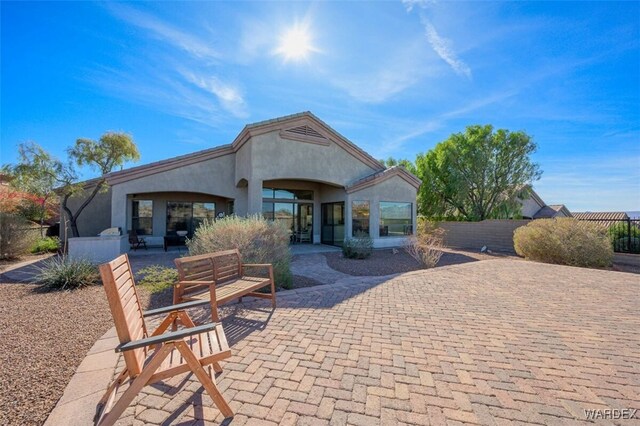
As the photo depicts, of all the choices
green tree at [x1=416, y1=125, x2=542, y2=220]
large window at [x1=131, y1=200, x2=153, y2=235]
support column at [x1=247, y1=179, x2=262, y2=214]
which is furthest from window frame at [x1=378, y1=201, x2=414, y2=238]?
large window at [x1=131, y1=200, x2=153, y2=235]

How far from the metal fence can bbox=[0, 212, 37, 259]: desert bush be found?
77.5 feet

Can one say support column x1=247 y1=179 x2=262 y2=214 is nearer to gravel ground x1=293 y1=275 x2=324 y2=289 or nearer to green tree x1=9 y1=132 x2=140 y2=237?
gravel ground x1=293 y1=275 x2=324 y2=289

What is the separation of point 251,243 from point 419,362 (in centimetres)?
494

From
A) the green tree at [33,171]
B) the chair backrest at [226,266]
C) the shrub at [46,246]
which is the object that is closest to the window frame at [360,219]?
the chair backrest at [226,266]

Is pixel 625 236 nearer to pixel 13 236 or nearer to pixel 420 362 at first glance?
pixel 420 362

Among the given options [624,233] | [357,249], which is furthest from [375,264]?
[624,233]

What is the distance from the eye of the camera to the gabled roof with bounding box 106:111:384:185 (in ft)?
40.3

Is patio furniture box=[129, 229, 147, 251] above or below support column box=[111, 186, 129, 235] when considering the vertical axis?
below

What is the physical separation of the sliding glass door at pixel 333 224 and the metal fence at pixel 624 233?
10873mm

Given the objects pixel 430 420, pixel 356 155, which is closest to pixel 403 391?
pixel 430 420

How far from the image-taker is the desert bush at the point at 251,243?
6719 millimetres

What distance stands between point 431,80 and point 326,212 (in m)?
9.01

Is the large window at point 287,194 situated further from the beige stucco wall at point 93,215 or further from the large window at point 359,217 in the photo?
the beige stucco wall at point 93,215

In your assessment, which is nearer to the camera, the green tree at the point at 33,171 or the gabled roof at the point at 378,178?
the green tree at the point at 33,171
